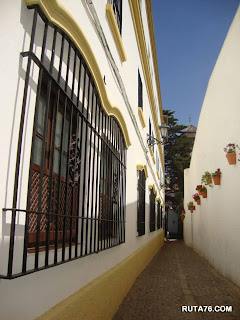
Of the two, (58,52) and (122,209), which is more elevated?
(58,52)

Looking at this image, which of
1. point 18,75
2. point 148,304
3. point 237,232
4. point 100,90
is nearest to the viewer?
point 18,75

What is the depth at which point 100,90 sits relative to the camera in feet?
10.8

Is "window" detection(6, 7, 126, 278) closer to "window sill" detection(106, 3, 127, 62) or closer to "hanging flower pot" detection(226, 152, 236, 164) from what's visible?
"window sill" detection(106, 3, 127, 62)

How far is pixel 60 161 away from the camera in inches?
86.6

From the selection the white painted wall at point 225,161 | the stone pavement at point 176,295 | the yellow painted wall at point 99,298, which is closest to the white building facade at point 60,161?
the yellow painted wall at point 99,298

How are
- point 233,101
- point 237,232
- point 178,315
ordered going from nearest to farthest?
point 178,315 → point 237,232 → point 233,101

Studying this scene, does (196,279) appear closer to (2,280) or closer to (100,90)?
(100,90)

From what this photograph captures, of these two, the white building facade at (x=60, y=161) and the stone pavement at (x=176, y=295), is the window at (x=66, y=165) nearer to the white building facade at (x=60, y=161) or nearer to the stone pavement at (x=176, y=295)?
the white building facade at (x=60, y=161)

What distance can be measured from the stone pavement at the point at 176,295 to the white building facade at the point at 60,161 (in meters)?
0.28

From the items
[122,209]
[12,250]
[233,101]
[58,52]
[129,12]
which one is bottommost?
[12,250]

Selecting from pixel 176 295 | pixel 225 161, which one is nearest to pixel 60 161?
pixel 176 295

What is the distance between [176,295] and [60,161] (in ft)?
11.3

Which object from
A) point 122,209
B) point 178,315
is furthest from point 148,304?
point 122,209

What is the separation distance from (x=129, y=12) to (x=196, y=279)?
5.49 meters
